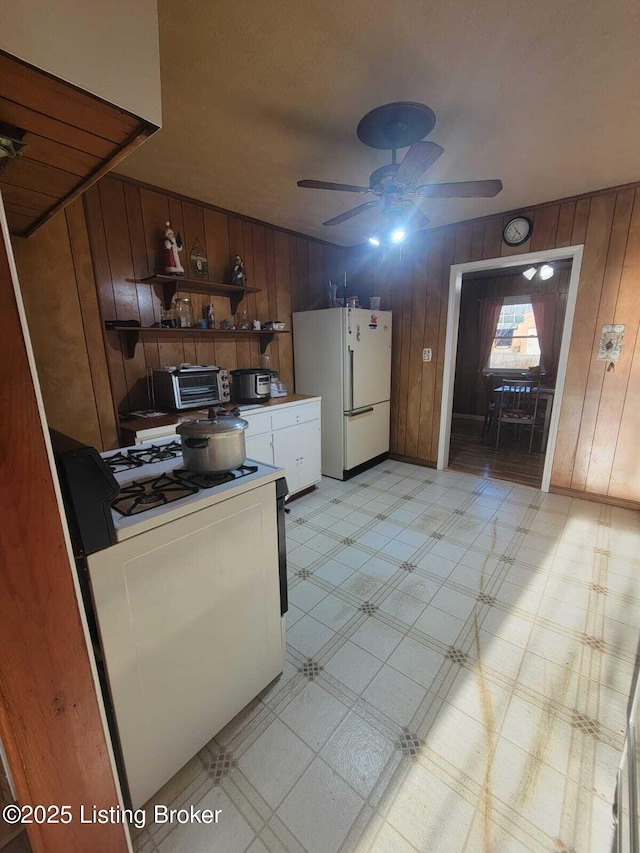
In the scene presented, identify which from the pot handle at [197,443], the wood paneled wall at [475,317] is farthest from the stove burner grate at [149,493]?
the wood paneled wall at [475,317]

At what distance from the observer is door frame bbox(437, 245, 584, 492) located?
2916mm

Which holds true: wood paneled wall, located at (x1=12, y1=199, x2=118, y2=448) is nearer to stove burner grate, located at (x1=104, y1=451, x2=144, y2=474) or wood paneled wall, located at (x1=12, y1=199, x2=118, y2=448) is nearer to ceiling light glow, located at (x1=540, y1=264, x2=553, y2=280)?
stove burner grate, located at (x1=104, y1=451, x2=144, y2=474)

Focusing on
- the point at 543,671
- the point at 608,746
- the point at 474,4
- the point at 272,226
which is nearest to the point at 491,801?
the point at 608,746

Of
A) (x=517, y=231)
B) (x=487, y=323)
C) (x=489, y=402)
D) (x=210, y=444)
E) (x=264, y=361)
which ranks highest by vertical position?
(x=517, y=231)

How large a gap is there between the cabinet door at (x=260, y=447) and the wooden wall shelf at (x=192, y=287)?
3.85ft

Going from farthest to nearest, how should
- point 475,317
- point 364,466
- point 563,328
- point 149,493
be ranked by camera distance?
point 475,317
point 364,466
point 563,328
point 149,493

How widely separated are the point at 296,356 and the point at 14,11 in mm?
3081

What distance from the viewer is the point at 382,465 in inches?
161

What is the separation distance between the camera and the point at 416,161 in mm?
1664

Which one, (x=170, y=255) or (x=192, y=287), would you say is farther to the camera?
(x=192, y=287)

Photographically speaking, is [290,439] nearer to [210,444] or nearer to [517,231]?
[210,444]

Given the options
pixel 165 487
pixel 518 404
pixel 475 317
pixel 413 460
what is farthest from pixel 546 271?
pixel 165 487

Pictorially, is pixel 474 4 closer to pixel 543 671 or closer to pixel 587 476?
pixel 543 671

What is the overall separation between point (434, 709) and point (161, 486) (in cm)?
134
